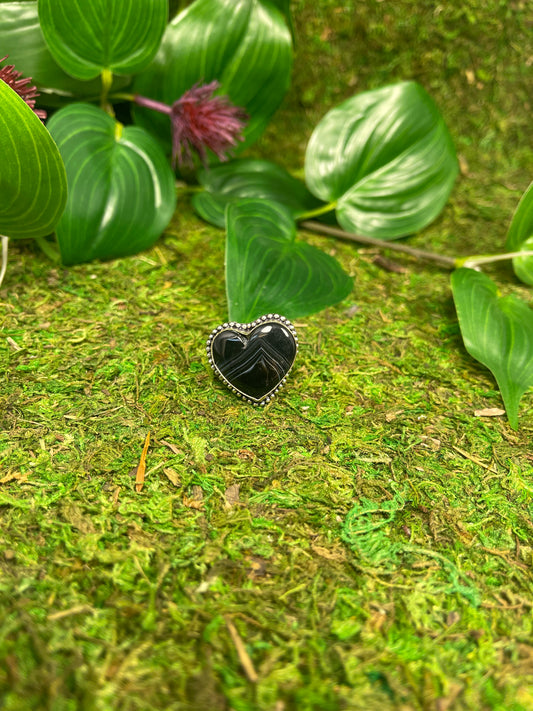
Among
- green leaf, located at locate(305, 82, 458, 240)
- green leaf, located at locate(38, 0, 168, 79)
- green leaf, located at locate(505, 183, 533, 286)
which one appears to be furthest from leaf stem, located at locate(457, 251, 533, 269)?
green leaf, located at locate(38, 0, 168, 79)

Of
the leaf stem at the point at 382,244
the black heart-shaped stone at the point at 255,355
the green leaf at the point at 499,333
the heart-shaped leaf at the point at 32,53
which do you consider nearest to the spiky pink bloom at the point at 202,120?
the heart-shaped leaf at the point at 32,53

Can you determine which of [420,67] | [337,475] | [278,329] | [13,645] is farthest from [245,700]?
[420,67]

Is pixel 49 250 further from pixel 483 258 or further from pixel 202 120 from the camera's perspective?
pixel 483 258

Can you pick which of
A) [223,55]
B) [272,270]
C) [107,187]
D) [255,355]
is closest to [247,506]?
[255,355]

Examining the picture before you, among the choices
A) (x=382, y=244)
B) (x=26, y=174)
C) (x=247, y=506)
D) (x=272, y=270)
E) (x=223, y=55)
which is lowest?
(x=247, y=506)

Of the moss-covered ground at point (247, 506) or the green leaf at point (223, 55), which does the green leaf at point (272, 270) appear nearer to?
the moss-covered ground at point (247, 506)

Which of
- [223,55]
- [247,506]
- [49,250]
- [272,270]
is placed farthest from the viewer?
[223,55]

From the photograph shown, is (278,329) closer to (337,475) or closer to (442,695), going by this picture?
(337,475)
